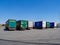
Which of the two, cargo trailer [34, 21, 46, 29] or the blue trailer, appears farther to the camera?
the blue trailer

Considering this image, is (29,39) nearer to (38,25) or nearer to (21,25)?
(21,25)

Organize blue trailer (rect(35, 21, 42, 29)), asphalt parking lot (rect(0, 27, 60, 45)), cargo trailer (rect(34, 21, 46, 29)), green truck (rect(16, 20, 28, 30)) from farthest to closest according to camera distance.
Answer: blue trailer (rect(35, 21, 42, 29)) → cargo trailer (rect(34, 21, 46, 29)) → green truck (rect(16, 20, 28, 30)) → asphalt parking lot (rect(0, 27, 60, 45))

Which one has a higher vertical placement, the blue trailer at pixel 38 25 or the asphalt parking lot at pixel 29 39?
the blue trailer at pixel 38 25

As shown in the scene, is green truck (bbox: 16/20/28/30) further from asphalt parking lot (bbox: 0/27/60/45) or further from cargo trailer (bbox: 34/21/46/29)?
asphalt parking lot (bbox: 0/27/60/45)

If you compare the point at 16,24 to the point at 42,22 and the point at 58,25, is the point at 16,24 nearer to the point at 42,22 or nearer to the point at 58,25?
the point at 42,22

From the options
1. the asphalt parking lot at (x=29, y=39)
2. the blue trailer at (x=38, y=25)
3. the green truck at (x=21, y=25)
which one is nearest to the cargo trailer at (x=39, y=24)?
the blue trailer at (x=38, y=25)

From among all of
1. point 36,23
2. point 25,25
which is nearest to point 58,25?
point 36,23

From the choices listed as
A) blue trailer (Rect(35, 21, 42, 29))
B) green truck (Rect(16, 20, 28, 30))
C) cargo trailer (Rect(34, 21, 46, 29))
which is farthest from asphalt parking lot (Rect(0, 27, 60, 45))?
blue trailer (Rect(35, 21, 42, 29))

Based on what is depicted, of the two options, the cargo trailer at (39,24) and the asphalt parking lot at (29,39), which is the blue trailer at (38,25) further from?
the asphalt parking lot at (29,39)

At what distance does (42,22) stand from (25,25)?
15.4m

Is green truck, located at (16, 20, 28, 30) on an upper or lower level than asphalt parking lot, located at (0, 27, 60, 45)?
upper

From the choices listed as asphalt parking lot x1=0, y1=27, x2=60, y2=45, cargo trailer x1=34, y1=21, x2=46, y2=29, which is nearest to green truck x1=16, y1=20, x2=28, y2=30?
cargo trailer x1=34, y1=21, x2=46, y2=29

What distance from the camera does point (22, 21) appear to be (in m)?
36.2

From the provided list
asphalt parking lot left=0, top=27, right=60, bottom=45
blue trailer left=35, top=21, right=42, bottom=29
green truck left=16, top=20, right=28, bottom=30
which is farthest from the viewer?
blue trailer left=35, top=21, right=42, bottom=29
